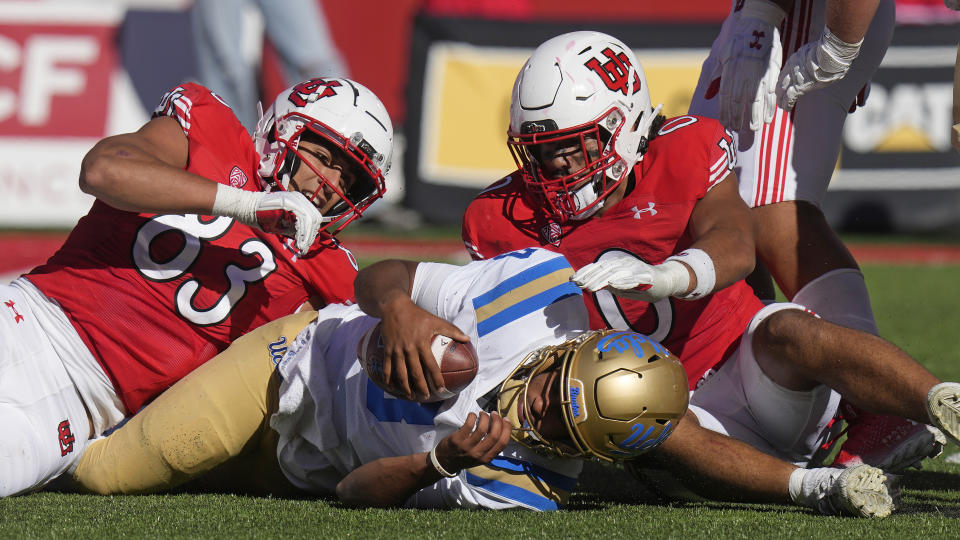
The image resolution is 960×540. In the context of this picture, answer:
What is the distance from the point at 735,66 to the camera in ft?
13.2

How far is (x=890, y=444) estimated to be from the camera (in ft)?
11.0

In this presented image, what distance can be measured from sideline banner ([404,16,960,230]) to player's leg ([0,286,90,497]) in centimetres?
638

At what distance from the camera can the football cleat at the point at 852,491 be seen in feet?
9.60

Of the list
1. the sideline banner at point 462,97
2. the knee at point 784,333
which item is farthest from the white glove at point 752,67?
the sideline banner at point 462,97

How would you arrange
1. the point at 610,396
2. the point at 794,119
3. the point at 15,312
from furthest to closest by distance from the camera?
the point at 794,119, the point at 15,312, the point at 610,396

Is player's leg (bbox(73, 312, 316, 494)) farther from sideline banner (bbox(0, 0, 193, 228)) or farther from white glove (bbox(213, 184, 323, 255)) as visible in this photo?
sideline banner (bbox(0, 0, 193, 228))

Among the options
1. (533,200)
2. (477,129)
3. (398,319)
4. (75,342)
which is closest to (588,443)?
(398,319)

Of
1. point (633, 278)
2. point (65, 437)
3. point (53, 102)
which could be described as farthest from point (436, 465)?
point (53, 102)

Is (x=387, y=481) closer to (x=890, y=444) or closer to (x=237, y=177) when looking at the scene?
(x=237, y=177)

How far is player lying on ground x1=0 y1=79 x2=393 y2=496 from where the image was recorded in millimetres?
3334

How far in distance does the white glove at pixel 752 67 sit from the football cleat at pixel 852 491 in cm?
143

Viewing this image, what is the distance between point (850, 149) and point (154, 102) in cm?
593

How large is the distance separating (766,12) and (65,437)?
8.66 feet

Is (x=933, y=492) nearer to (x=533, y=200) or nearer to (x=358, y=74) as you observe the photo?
(x=533, y=200)
